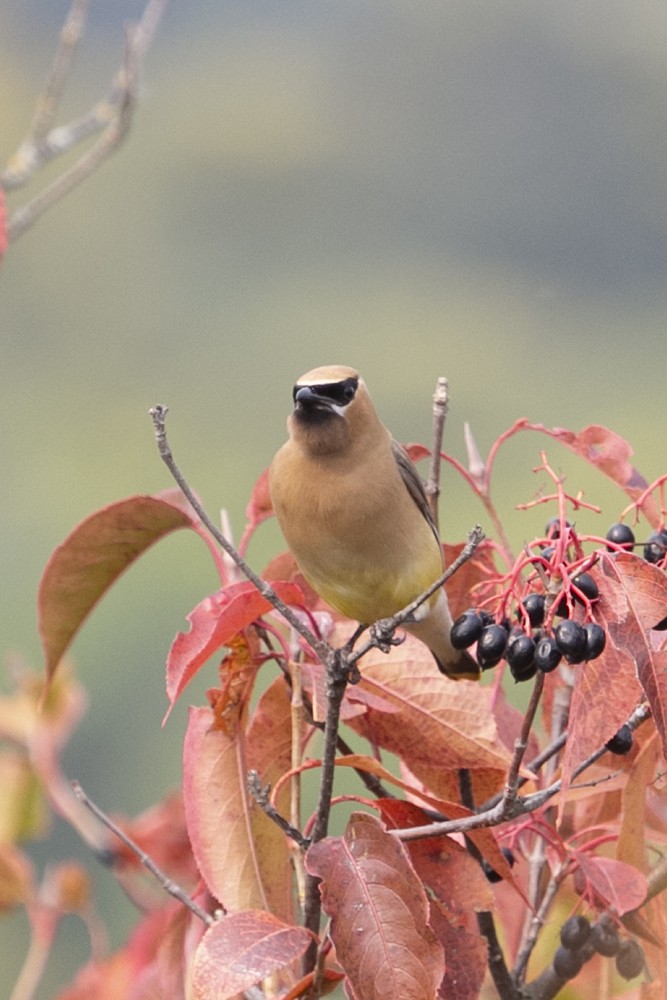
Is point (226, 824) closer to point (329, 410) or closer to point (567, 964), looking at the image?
point (567, 964)

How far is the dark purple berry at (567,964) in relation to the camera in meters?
1.31

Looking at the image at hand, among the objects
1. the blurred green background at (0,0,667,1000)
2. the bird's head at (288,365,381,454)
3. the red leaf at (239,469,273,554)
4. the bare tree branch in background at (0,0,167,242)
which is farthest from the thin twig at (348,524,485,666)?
the blurred green background at (0,0,667,1000)

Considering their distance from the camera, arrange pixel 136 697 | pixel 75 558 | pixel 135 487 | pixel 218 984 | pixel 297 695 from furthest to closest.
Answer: pixel 135 487 < pixel 136 697 < pixel 75 558 < pixel 297 695 < pixel 218 984

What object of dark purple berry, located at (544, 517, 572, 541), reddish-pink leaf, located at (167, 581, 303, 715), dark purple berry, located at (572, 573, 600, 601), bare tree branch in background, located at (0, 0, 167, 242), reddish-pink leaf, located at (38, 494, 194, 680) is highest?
bare tree branch in background, located at (0, 0, 167, 242)

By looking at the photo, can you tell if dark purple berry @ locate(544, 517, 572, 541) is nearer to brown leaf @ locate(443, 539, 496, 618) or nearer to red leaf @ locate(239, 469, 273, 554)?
brown leaf @ locate(443, 539, 496, 618)

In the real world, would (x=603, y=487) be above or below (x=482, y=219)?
below

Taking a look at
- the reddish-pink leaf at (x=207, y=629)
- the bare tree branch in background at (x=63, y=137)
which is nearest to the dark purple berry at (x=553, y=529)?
the reddish-pink leaf at (x=207, y=629)

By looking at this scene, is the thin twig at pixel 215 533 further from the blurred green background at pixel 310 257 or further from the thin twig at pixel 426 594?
the blurred green background at pixel 310 257

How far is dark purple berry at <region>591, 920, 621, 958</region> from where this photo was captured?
4.36 feet

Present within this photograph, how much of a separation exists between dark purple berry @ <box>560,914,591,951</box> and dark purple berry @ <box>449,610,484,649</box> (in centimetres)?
31

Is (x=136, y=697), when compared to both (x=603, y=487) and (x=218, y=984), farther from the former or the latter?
(x=218, y=984)

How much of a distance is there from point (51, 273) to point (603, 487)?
18.8ft

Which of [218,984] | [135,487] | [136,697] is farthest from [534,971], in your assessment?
[135,487]

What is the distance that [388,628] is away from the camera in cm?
135
